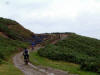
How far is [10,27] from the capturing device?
68.8m

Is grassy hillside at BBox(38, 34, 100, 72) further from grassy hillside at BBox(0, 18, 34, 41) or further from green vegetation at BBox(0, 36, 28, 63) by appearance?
grassy hillside at BBox(0, 18, 34, 41)

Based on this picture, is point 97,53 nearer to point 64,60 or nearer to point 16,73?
point 64,60

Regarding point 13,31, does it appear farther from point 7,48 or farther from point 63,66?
point 63,66

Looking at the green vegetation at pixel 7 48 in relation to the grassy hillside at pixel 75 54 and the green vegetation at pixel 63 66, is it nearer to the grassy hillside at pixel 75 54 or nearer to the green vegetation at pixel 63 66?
the green vegetation at pixel 63 66

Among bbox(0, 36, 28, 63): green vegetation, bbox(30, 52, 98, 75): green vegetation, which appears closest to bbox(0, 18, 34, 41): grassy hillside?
bbox(0, 36, 28, 63): green vegetation

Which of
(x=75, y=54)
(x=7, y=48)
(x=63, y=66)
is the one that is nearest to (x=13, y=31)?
(x=7, y=48)

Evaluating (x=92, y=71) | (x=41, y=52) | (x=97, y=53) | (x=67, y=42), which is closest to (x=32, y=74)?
(x=92, y=71)

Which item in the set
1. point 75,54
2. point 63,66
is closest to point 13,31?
point 75,54

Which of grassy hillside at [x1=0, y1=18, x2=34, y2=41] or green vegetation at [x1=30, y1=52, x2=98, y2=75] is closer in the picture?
green vegetation at [x1=30, y1=52, x2=98, y2=75]

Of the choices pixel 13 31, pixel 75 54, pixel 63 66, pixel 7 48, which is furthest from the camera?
pixel 13 31

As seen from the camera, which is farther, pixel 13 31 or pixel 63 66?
pixel 13 31

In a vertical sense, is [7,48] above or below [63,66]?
above

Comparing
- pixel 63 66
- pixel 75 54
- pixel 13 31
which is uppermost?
pixel 13 31

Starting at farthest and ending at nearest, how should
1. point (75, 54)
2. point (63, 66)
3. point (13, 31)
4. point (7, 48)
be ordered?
point (13, 31) < point (7, 48) < point (75, 54) < point (63, 66)
